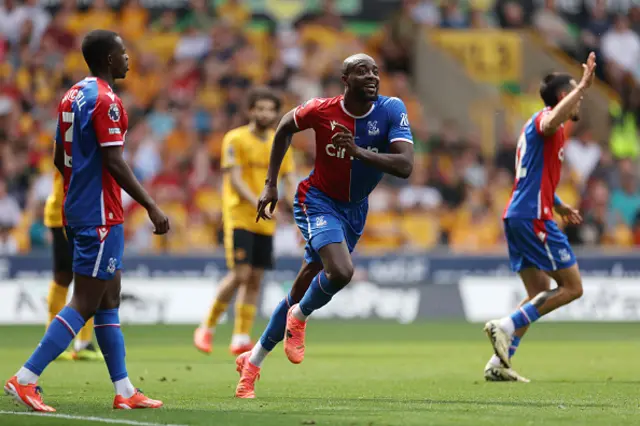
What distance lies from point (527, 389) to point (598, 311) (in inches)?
405

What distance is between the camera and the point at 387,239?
2098 cm

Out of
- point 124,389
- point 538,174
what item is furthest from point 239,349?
point 124,389

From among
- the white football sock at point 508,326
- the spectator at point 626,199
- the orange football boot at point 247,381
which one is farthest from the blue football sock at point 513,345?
the spectator at point 626,199

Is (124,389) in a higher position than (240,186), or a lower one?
lower

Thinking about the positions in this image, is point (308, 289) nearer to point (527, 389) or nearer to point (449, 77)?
point (527, 389)

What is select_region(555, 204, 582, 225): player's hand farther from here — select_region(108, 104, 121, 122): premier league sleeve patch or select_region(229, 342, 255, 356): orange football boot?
select_region(108, 104, 121, 122): premier league sleeve patch

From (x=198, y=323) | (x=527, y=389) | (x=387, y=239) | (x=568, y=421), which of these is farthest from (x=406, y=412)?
(x=387, y=239)

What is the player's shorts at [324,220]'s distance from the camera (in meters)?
8.88

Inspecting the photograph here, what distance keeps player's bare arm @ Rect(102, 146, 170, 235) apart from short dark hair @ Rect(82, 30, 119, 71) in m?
0.61

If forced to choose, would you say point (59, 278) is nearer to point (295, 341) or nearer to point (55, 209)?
point (55, 209)

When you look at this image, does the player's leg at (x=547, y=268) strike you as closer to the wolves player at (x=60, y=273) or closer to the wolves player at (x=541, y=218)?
the wolves player at (x=541, y=218)

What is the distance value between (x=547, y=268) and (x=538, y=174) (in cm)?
81

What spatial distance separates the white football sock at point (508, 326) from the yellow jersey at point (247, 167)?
3.79 m

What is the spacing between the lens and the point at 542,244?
427 inches
